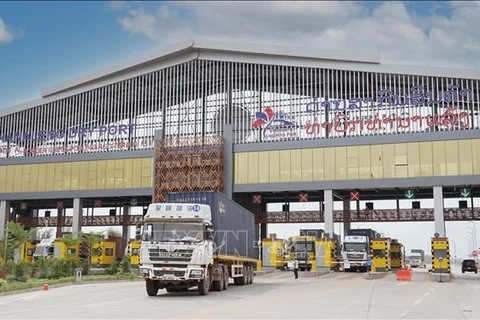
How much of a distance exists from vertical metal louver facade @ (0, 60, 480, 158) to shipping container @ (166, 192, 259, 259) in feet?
87.7

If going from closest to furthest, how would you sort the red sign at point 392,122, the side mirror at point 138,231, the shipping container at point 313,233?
the side mirror at point 138,231, the red sign at point 392,122, the shipping container at point 313,233

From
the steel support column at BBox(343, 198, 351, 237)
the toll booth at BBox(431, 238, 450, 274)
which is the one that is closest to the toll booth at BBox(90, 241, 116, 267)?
the steel support column at BBox(343, 198, 351, 237)

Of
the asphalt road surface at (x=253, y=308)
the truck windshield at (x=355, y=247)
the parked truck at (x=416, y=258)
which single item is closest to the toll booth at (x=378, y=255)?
the truck windshield at (x=355, y=247)

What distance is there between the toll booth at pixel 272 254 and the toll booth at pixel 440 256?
22963mm

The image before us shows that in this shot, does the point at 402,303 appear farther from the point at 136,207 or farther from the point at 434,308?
the point at 136,207

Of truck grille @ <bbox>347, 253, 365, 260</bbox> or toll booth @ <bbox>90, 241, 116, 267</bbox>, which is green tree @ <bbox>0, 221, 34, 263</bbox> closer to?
toll booth @ <bbox>90, 241, 116, 267</bbox>

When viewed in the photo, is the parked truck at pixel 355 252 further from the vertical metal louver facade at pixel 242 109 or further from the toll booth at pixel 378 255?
the vertical metal louver facade at pixel 242 109

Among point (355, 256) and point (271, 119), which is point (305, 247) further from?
point (271, 119)

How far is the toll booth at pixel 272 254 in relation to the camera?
2462 inches

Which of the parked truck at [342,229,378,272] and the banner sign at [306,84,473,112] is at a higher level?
the banner sign at [306,84,473,112]

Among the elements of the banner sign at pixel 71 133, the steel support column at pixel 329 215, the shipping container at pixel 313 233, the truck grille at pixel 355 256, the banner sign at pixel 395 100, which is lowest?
the truck grille at pixel 355 256

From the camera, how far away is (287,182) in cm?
6078

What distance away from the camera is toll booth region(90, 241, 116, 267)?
5928 cm

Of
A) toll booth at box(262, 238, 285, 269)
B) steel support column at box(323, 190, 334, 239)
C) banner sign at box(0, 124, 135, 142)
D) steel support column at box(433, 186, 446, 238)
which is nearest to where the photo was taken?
steel support column at box(433, 186, 446, 238)
